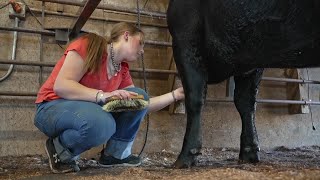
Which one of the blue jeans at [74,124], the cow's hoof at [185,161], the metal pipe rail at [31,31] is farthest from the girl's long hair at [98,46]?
the metal pipe rail at [31,31]

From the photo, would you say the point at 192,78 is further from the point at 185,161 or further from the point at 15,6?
the point at 15,6

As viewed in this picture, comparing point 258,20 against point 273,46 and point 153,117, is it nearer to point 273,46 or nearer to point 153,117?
point 273,46

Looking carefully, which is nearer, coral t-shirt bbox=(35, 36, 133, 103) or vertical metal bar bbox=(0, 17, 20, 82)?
coral t-shirt bbox=(35, 36, 133, 103)

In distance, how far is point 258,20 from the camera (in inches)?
70.8

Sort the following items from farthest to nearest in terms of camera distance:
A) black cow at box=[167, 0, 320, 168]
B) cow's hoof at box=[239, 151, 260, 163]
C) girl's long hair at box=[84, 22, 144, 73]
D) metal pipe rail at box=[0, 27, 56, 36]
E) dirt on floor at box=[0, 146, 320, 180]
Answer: metal pipe rail at box=[0, 27, 56, 36] → cow's hoof at box=[239, 151, 260, 163] → girl's long hair at box=[84, 22, 144, 73] → black cow at box=[167, 0, 320, 168] → dirt on floor at box=[0, 146, 320, 180]

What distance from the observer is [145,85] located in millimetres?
2611

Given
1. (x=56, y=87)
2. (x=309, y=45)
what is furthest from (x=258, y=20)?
(x=56, y=87)

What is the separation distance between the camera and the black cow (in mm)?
1690

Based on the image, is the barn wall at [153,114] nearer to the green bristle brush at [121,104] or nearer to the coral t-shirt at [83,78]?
the coral t-shirt at [83,78]

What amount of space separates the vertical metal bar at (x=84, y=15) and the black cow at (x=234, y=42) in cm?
47

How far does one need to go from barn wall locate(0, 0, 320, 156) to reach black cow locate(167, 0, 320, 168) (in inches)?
46.0

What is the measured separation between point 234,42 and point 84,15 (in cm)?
101

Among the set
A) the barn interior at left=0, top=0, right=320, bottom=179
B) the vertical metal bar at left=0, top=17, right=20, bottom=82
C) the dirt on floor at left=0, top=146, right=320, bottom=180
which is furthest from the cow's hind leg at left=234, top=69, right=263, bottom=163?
the vertical metal bar at left=0, top=17, right=20, bottom=82

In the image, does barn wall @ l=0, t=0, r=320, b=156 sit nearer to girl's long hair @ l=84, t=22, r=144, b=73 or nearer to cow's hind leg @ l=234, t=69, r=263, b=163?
cow's hind leg @ l=234, t=69, r=263, b=163
